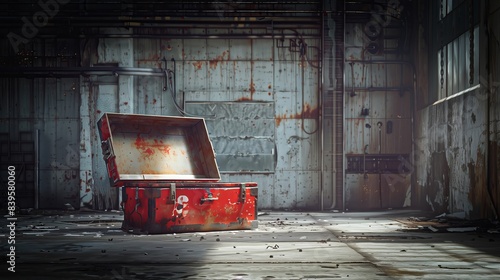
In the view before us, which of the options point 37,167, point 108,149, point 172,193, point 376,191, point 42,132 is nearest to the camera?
point 172,193

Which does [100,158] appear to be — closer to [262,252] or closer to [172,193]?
[172,193]

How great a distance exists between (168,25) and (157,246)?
29.5 feet

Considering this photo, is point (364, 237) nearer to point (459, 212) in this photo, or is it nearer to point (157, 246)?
point (157, 246)

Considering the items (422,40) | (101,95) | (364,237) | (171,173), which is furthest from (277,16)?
(364,237)

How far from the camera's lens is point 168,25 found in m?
15.7

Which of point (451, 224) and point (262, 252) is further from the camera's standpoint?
point (451, 224)

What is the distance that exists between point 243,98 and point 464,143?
592 centimetres

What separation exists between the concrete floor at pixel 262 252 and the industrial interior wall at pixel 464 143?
119cm

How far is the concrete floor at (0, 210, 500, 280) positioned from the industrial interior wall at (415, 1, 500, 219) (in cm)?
119

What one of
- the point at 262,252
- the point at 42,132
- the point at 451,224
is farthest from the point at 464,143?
the point at 42,132

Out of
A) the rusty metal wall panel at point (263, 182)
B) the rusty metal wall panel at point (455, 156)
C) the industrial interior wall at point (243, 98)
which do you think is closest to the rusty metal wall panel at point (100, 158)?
the industrial interior wall at point (243, 98)

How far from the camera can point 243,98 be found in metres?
15.8

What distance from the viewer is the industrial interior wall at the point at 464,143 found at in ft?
35.5

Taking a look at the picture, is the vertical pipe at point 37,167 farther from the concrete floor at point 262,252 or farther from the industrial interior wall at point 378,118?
the industrial interior wall at point 378,118
